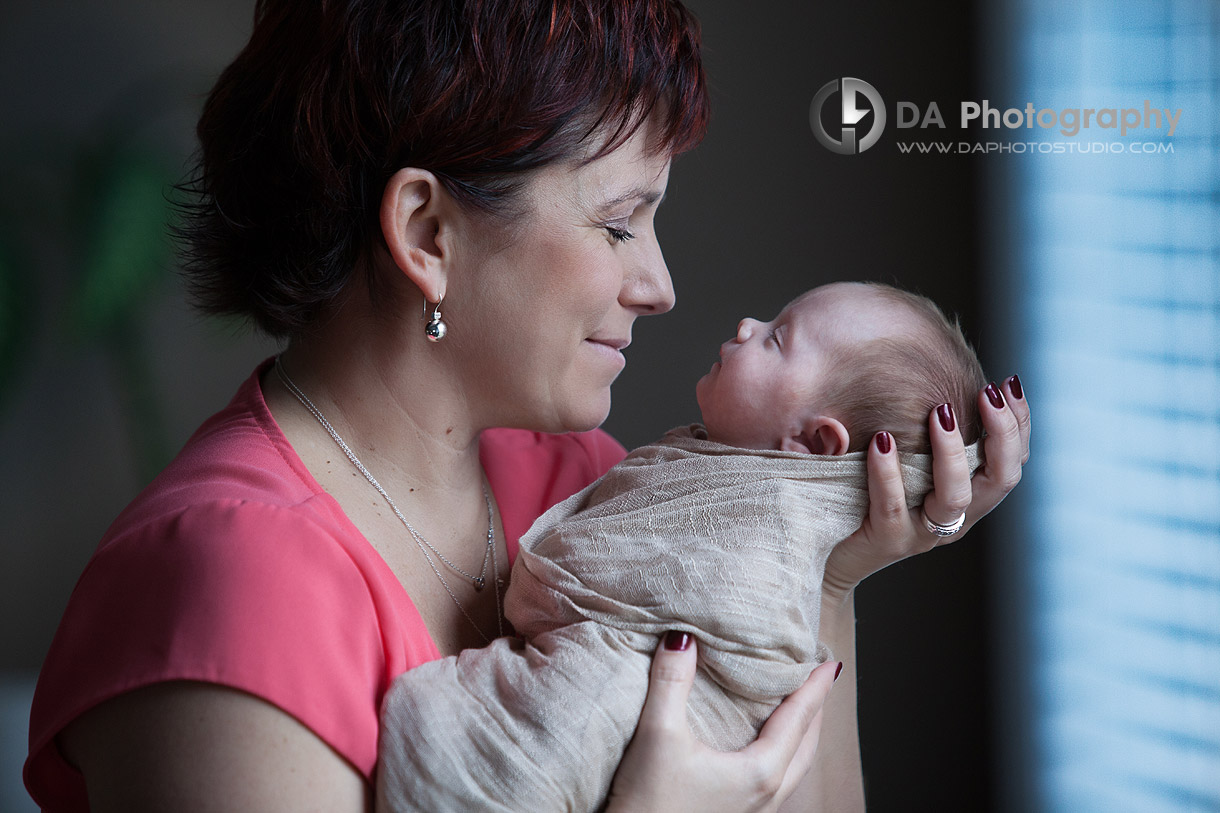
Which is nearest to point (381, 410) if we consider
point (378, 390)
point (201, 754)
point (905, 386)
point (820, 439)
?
point (378, 390)

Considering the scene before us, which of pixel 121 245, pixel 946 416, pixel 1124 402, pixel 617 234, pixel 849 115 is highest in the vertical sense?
pixel 849 115

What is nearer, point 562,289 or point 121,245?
point 562,289

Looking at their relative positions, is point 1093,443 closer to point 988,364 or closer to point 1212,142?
point 988,364

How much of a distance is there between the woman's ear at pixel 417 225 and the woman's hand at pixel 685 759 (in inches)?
21.0

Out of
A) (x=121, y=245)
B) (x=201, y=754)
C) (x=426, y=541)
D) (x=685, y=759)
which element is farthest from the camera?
(x=121, y=245)

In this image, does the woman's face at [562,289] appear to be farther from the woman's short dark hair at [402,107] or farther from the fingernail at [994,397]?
the fingernail at [994,397]

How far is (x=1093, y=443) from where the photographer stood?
7.30ft

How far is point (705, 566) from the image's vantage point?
3.49 ft

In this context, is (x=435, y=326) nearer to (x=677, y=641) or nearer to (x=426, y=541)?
A: (x=426, y=541)

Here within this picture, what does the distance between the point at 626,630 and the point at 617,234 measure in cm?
51

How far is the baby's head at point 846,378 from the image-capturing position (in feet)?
4.00

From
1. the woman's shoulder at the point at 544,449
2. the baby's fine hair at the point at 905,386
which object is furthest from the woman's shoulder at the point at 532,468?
the baby's fine hair at the point at 905,386

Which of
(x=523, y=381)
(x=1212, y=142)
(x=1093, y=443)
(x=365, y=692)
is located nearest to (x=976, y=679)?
(x=1093, y=443)

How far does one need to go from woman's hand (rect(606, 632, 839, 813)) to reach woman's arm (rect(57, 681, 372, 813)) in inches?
12.7
